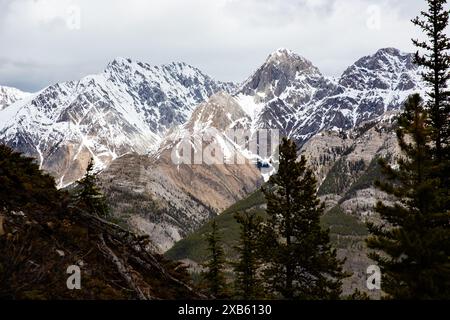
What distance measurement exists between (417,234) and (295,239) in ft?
53.0

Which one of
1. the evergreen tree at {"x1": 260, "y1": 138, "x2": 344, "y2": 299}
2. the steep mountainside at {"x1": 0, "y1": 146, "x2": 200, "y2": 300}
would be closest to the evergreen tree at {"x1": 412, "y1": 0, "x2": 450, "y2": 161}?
the evergreen tree at {"x1": 260, "y1": 138, "x2": 344, "y2": 299}

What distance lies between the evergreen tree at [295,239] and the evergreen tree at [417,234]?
9570 millimetres

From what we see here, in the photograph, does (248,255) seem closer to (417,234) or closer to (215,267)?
(215,267)

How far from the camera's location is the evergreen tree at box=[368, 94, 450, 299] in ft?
68.0

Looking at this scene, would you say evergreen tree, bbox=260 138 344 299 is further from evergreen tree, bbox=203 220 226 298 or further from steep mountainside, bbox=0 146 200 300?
steep mountainside, bbox=0 146 200 300

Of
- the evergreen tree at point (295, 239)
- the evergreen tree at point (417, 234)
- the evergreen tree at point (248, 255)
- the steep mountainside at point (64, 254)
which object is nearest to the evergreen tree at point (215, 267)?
the evergreen tree at point (248, 255)

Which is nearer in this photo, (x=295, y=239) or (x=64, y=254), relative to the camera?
(x=64, y=254)

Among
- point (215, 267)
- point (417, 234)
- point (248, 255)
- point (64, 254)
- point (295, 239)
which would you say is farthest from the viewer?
point (215, 267)

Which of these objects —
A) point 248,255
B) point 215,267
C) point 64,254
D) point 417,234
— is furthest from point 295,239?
point 64,254

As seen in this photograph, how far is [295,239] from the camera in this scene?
37.0 m

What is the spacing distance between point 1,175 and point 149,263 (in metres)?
3.22

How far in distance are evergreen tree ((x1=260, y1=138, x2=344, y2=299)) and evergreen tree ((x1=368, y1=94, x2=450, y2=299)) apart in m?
9.57

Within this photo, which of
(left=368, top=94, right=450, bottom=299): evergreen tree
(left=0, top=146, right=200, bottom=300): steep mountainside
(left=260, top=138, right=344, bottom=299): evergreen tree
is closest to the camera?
(left=0, top=146, right=200, bottom=300): steep mountainside
